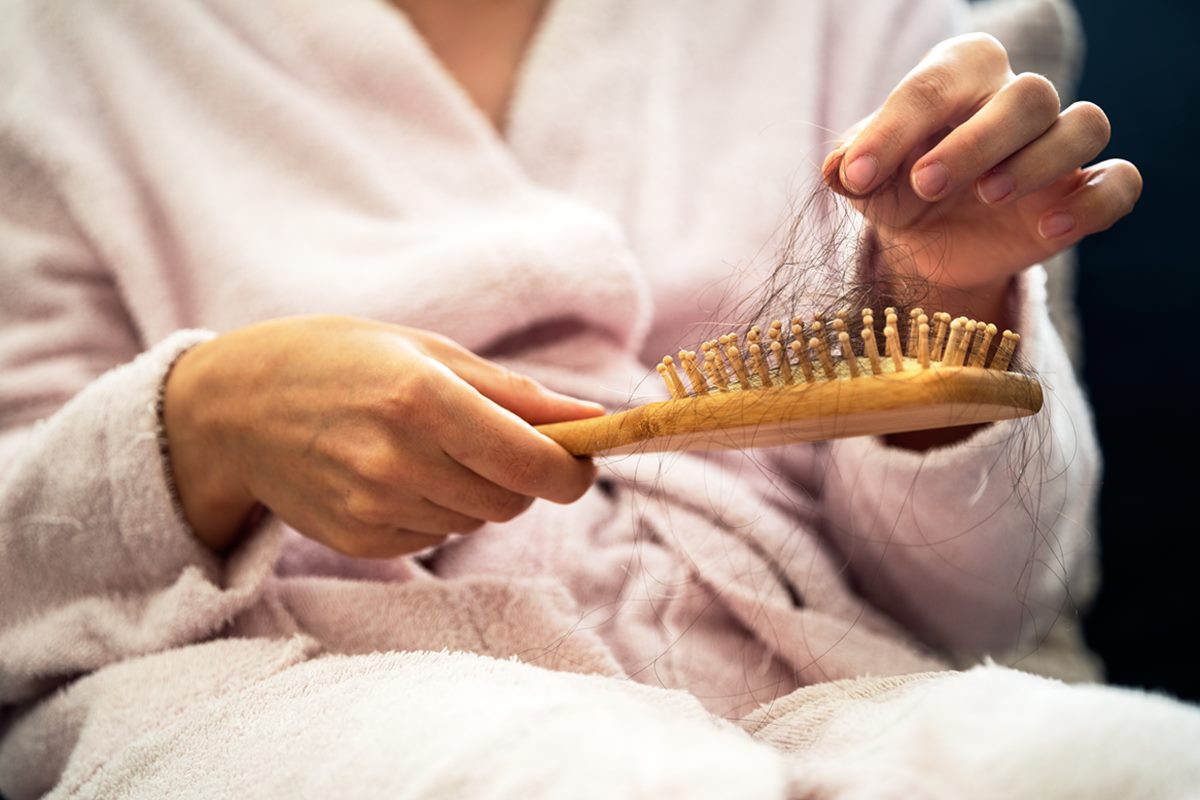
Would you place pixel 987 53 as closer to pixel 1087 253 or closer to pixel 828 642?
pixel 828 642

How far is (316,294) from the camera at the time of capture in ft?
2.18

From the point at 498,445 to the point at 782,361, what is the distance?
154 mm

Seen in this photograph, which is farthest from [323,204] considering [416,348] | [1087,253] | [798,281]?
[1087,253]

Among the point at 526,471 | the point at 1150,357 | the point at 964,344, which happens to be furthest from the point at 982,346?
the point at 1150,357

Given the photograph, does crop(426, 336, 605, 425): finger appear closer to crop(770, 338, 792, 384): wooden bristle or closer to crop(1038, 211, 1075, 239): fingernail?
crop(770, 338, 792, 384): wooden bristle

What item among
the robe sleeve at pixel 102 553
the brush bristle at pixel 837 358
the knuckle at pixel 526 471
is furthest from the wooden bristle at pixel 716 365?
the robe sleeve at pixel 102 553

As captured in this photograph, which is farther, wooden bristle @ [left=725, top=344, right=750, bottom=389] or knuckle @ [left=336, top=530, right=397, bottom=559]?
knuckle @ [left=336, top=530, right=397, bottom=559]

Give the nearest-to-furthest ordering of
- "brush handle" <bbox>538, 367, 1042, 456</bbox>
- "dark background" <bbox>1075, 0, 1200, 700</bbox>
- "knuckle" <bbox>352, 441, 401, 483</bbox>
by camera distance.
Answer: "brush handle" <bbox>538, 367, 1042, 456</bbox>
"knuckle" <bbox>352, 441, 401, 483</bbox>
"dark background" <bbox>1075, 0, 1200, 700</bbox>

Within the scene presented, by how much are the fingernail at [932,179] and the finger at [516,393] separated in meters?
0.20

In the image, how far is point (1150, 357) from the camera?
0.95m

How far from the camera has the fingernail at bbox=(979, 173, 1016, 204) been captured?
438 mm

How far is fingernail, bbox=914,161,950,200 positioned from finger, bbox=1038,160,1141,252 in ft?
0.22

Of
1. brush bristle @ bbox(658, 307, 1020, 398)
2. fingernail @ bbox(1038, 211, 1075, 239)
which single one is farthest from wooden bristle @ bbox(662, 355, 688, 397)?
fingernail @ bbox(1038, 211, 1075, 239)

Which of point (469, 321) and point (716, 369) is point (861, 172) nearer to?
point (716, 369)
